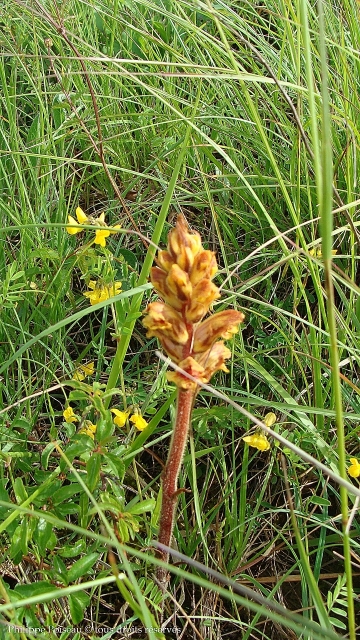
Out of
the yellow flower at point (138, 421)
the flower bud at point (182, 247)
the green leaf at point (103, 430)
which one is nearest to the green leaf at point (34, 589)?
the green leaf at point (103, 430)

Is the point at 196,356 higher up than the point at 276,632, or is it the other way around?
the point at 196,356

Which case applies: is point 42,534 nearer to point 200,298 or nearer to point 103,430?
point 103,430

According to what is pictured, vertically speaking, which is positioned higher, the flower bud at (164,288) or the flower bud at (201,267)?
the flower bud at (201,267)

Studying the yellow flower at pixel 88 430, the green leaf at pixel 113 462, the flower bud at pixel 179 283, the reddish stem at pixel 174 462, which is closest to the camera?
the flower bud at pixel 179 283

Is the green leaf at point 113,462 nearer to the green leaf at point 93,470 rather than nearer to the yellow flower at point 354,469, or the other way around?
the green leaf at point 93,470

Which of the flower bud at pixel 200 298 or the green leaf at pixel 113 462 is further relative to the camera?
the green leaf at pixel 113 462

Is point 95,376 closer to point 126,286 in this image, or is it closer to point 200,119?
point 126,286

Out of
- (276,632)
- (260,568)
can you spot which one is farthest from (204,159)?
(276,632)
